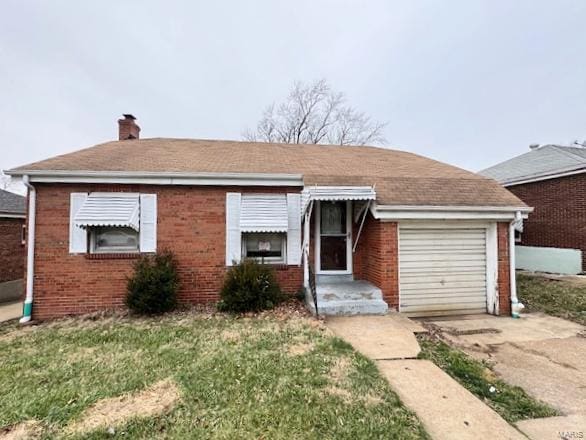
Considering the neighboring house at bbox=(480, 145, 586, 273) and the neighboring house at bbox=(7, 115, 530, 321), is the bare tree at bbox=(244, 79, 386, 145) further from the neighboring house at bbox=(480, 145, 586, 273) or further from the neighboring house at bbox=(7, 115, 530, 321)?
the neighboring house at bbox=(7, 115, 530, 321)

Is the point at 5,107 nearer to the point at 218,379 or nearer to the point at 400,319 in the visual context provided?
the point at 218,379

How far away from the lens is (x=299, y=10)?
1327cm

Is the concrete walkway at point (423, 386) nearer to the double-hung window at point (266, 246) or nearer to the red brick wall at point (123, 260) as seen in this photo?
the double-hung window at point (266, 246)

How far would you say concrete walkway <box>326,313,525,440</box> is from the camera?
2895mm

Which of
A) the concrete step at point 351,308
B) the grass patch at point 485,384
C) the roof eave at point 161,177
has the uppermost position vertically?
the roof eave at point 161,177

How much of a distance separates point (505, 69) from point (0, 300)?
2481 cm

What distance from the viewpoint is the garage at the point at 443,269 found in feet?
23.8

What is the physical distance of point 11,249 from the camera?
13.0 m

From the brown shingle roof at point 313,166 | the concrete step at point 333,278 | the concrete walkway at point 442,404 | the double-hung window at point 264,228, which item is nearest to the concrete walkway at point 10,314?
the brown shingle roof at point 313,166

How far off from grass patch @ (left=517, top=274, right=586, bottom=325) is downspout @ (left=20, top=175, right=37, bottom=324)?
12.1 m

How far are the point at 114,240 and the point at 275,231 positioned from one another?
3941mm

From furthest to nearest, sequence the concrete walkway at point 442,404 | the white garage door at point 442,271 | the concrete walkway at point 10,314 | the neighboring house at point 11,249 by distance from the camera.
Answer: the neighboring house at point 11,249
the concrete walkway at point 10,314
the white garage door at point 442,271
the concrete walkway at point 442,404

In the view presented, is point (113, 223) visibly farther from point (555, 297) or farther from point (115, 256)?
point (555, 297)

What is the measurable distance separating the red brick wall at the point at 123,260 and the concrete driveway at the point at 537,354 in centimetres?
398
